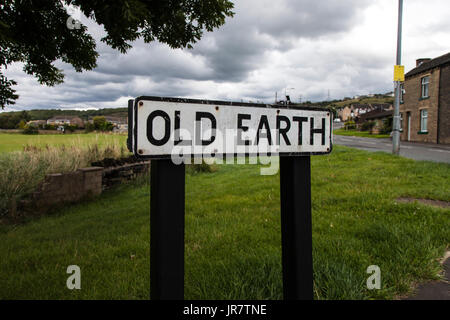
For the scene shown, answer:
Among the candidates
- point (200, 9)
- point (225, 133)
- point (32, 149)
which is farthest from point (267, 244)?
point (32, 149)

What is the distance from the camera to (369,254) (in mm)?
2650

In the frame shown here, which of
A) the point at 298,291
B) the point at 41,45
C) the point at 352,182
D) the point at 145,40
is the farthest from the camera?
the point at 352,182

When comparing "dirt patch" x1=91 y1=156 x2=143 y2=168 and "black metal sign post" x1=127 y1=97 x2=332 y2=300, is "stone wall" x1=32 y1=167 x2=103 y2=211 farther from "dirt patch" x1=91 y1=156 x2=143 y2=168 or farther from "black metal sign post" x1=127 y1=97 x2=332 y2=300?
"black metal sign post" x1=127 y1=97 x2=332 y2=300

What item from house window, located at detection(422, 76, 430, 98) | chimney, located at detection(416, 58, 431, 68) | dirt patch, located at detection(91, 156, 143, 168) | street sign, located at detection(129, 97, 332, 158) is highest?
chimney, located at detection(416, 58, 431, 68)

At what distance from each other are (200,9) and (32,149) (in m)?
8.71

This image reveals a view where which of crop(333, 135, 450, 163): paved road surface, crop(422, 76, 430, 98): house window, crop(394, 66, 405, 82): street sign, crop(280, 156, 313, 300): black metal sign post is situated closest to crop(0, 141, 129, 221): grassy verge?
crop(280, 156, 313, 300): black metal sign post

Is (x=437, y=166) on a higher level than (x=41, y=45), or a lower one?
lower

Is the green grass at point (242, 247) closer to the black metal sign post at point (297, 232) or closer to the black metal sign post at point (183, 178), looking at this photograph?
the black metal sign post at point (297, 232)

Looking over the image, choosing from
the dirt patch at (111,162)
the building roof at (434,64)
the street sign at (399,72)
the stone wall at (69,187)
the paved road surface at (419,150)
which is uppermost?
the building roof at (434,64)

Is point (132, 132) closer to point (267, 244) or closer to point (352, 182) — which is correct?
point (267, 244)

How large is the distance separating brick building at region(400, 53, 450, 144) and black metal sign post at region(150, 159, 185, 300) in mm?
26237

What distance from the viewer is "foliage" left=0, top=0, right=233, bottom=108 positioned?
3869mm

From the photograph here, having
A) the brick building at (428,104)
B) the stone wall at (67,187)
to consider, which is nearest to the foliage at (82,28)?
the stone wall at (67,187)

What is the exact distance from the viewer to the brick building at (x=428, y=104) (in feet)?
72.0
